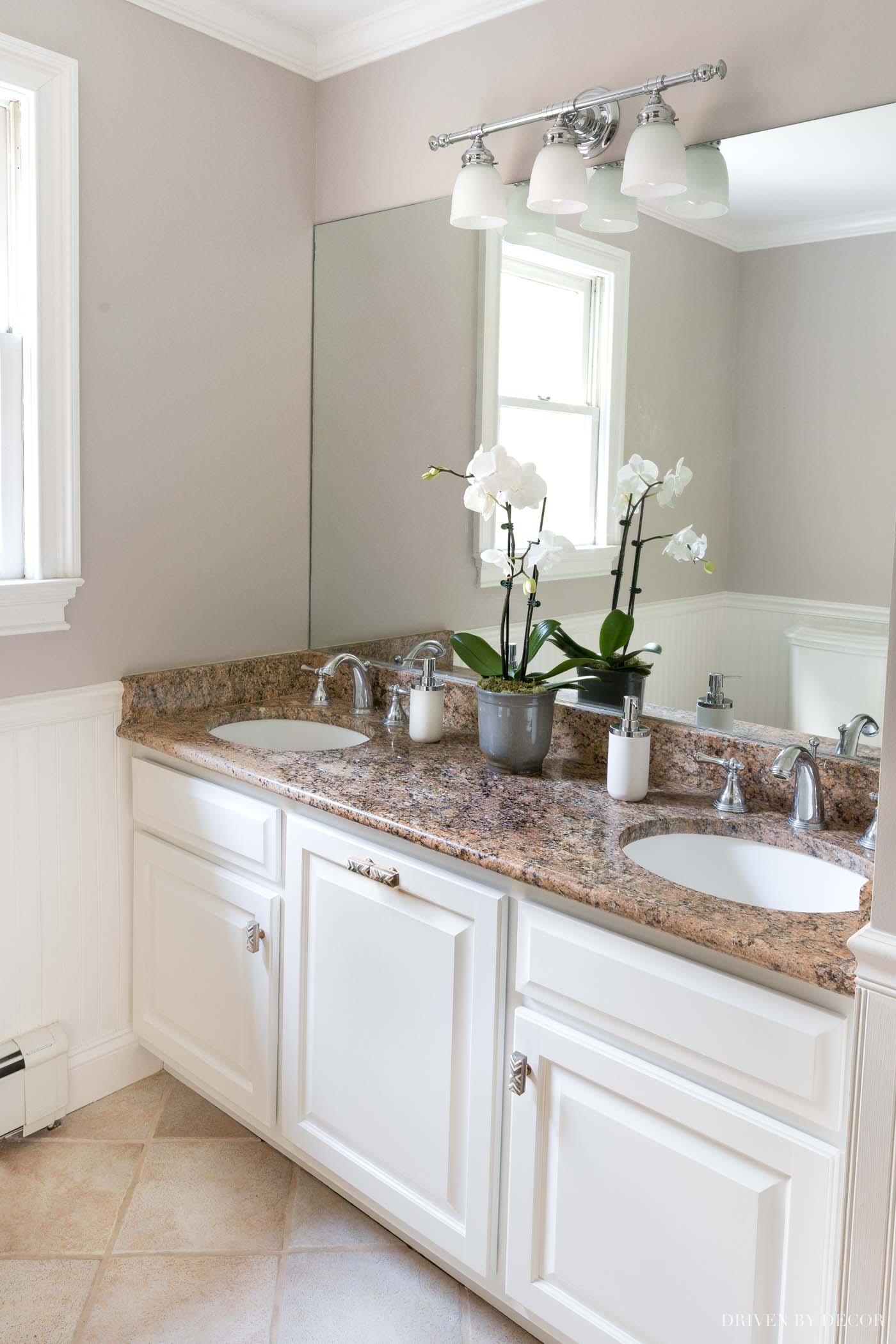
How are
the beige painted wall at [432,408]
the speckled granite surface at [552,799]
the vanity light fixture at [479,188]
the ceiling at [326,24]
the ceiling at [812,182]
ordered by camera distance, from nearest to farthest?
the speckled granite surface at [552,799]
the ceiling at [812,182]
the beige painted wall at [432,408]
the vanity light fixture at [479,188]
the ceiling at [326,24]

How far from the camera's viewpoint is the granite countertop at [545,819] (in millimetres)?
1303

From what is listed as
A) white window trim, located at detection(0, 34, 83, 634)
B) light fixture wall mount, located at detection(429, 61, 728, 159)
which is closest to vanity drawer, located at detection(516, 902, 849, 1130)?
white window trim, located at detection(0, 34, 83, 634)

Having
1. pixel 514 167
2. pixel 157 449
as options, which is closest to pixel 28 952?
pixel 157 449

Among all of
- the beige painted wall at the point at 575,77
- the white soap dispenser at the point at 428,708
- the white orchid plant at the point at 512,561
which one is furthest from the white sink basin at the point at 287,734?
the beige painted wall at the point at 575,77

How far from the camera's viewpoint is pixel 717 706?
6.38ft

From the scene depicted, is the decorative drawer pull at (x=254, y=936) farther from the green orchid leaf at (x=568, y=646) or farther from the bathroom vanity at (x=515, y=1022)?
the green orchid leaf at (x=568, y=646)

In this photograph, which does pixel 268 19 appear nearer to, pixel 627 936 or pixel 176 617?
pixel 176 617

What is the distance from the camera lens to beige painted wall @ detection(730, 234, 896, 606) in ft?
5.51

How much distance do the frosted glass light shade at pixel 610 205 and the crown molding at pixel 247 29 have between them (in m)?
0.93

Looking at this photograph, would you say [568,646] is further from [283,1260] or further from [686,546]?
[283,1260]

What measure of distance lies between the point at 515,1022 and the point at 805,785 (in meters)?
0.62

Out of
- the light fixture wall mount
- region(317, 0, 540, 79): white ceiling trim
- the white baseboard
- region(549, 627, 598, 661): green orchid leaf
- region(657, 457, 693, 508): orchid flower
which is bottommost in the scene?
the white baseboard

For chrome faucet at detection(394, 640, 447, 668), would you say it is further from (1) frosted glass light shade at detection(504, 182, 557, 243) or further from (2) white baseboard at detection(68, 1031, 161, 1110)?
(2) white baseboard at detection(68, 1031, 161, 1110)

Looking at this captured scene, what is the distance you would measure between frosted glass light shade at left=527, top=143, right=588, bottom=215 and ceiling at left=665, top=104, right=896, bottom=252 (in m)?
0.26
